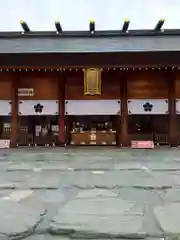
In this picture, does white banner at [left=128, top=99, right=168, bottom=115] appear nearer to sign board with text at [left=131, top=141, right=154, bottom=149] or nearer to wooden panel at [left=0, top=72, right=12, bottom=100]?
sign board with text at [left=131, top=141, right=154, bottom=149]

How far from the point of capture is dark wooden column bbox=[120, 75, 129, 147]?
35.8ft

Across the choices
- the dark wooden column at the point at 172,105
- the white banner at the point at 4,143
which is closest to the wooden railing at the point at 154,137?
the dark wooden column at the point at 172,105

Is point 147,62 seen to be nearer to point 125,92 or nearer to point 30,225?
point 125,92

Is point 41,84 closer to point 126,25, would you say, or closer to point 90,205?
point 126,25

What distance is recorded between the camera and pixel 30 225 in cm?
223

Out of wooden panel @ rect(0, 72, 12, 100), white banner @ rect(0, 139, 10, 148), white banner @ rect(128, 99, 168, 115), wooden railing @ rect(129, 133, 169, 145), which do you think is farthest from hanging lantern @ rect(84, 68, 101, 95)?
white banner @ rect(0, 139, 10, 148)

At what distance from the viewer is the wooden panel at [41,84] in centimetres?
1118

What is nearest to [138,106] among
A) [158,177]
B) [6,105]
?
[6,105]

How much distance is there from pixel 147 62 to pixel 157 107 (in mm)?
1665

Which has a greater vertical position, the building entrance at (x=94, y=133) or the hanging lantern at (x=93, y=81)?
the hanging lantern at (x=93, y=81)

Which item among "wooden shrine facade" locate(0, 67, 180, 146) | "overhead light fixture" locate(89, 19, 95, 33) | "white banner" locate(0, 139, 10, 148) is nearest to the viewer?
"white banner" locate(0, 139, 10, 148)

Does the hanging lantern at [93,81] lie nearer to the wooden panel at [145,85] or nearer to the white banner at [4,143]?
the wooden panel at [145,85]

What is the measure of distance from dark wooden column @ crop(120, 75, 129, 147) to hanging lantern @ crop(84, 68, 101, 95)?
3.20ft

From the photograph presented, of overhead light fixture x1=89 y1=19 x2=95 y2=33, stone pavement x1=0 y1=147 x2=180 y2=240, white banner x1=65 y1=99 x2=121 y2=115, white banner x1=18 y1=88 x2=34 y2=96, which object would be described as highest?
overhead light fixture x1=89 y1=19 x2=95 y2=33
